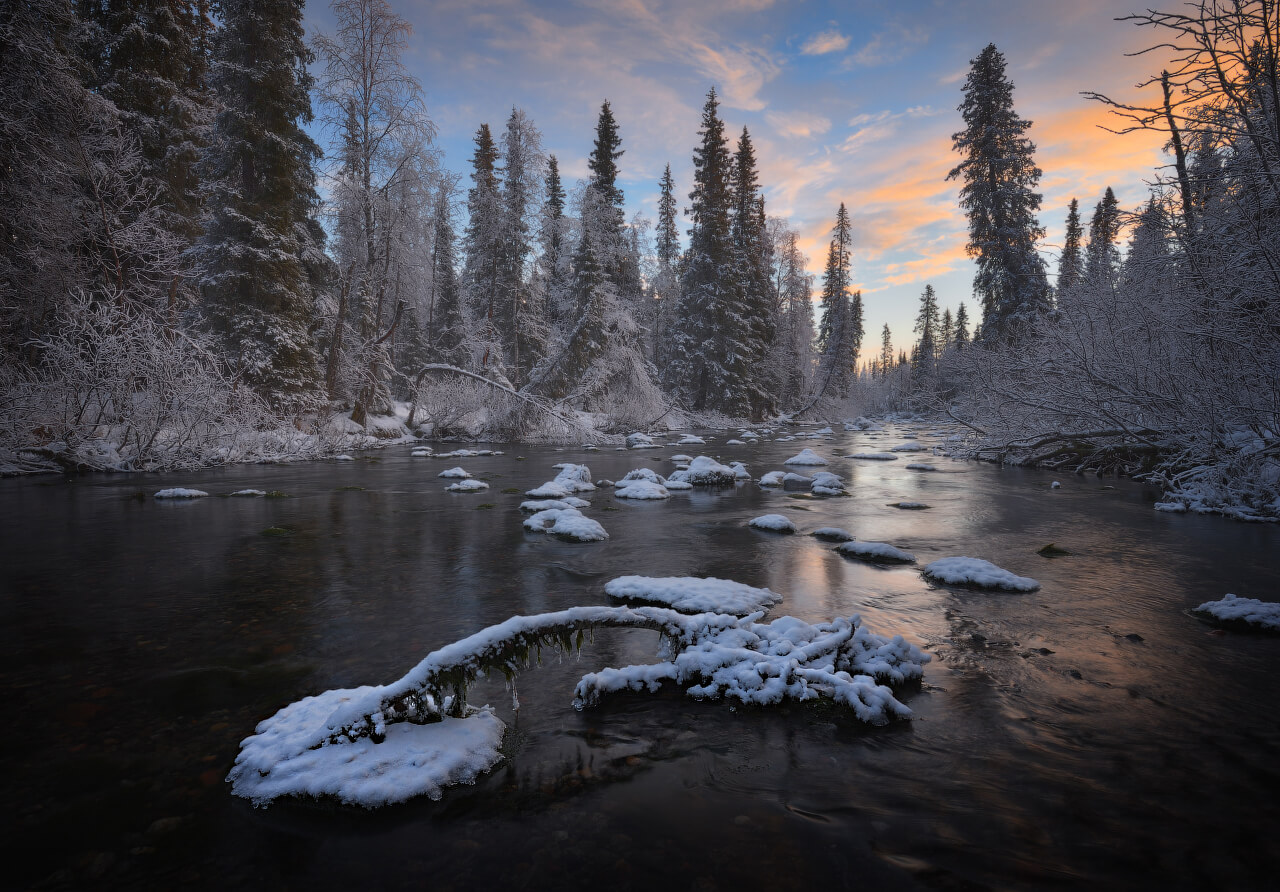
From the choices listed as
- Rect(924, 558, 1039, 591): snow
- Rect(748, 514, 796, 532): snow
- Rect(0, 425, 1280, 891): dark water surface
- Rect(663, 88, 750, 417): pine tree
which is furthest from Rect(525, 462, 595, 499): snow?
Rect(663, 88, 750, 417): pine tree

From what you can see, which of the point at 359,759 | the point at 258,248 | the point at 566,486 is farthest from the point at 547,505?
the point at 258,248

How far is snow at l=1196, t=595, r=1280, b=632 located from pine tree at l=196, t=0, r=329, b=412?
694 inches

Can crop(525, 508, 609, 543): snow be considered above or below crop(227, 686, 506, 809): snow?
above

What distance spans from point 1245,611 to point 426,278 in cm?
2147

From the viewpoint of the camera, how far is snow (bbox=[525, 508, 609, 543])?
647 cm

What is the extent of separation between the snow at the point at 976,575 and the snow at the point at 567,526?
3.40 metres

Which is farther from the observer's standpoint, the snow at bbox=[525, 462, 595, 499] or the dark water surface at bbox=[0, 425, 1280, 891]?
the snow at bbox=[525, 462, 595, 499]

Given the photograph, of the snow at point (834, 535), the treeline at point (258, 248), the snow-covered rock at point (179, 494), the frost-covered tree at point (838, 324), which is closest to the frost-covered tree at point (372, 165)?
the treeline at point (258, 248)

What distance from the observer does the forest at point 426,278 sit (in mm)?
7152

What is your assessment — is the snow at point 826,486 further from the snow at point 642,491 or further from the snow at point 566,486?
the snow at point 566,486

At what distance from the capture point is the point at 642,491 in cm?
942

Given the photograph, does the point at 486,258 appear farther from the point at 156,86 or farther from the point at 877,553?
the point at 877,553

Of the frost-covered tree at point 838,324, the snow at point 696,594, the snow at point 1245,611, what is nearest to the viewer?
the snow at point 1245,611

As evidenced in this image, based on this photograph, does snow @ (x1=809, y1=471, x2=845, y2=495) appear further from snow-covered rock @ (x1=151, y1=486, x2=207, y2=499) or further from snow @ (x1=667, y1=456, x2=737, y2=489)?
snow-covered rock @ (x1=151, y1=486, x2=207, y2=499)
